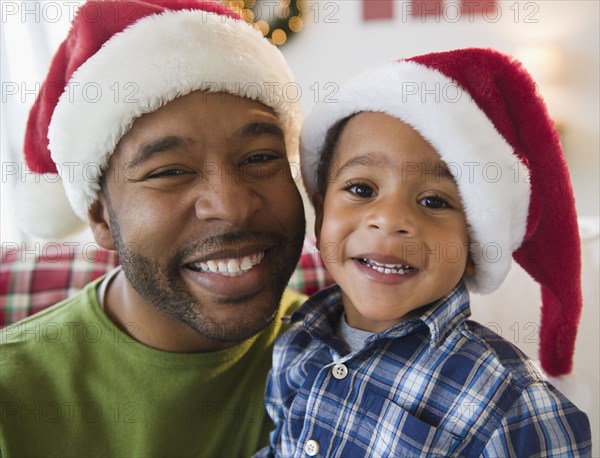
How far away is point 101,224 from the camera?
1221 mm

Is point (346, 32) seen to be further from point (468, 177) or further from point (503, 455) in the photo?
point (503, 455)

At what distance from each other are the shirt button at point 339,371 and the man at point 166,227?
0.63 feet

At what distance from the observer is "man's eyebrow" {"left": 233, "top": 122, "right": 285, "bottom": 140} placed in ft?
3.48

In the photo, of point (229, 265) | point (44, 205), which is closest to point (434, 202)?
point (229, 265)

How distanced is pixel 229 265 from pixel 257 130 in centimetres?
27

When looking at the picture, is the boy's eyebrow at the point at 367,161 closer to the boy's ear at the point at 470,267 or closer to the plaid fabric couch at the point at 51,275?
the boy's ear at the point at 470,267

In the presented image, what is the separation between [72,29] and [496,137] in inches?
34.0

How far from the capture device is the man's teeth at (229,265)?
41.2 inches

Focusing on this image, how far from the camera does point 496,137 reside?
0.91 m

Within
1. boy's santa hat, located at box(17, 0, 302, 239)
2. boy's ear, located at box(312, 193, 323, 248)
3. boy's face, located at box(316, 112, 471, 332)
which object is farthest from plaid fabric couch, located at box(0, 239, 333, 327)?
boy's face, located at box(316, 112, 471, 332)

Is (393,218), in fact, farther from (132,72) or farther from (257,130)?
(132,72)

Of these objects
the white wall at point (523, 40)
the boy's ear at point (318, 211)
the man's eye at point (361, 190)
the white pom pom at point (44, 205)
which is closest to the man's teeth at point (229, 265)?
the boy's ear at point (318, 211)

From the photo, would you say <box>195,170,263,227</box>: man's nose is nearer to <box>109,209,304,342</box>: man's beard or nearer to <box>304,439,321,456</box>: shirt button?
<box>109,209,304,342</box>: man's beard

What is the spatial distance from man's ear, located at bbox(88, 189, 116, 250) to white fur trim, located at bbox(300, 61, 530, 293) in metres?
0.61
